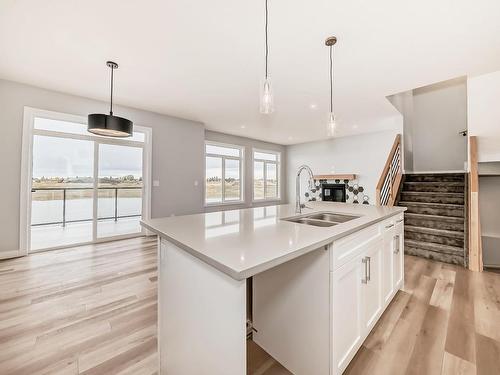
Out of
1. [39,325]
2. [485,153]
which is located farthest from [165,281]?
[485,153]

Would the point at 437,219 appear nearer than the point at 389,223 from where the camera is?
No

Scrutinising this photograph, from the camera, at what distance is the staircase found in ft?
10.4

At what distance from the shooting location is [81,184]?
3.96 metres

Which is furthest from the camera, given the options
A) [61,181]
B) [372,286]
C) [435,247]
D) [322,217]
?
[61,181]

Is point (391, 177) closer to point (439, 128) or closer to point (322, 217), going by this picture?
point (439, 128)

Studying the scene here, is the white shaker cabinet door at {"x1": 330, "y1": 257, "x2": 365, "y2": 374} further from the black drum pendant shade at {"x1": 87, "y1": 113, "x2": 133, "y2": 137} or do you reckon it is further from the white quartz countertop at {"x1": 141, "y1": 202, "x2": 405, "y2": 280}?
the black drum pendant shade at {"x1": 87, "y1": 113, "x2": 133, "y2": 137}

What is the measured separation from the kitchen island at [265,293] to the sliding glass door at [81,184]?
11.7 feet

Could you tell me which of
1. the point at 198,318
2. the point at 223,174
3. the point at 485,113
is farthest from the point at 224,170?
the point at 198,318

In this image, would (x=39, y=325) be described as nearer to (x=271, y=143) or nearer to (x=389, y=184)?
(x=389, y=184)

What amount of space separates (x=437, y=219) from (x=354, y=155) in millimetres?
3528

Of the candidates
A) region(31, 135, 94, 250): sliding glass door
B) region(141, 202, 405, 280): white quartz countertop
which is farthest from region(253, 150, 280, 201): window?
region(141, 202, 405, 280): white quartz countertop

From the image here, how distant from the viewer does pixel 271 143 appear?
804cm

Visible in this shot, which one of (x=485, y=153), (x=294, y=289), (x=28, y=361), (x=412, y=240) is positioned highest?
(x=485, y=153)

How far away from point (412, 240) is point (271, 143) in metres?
5.54
